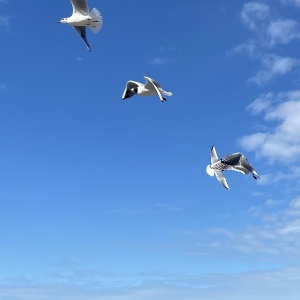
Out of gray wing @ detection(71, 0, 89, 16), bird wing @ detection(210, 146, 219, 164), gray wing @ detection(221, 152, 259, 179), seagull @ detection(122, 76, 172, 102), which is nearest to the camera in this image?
seagull @ detection(122, 76, 172, 102)

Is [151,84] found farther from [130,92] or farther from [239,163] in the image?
[239,163]

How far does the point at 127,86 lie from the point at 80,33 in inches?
174

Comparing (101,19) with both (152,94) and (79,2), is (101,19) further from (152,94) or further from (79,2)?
(152,94)

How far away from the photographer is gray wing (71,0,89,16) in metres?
32.9

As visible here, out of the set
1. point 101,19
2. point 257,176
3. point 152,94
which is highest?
point 101,19

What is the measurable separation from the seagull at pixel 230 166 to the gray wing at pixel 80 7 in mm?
11565

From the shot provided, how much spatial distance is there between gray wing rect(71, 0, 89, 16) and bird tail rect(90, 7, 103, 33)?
16.0 inches

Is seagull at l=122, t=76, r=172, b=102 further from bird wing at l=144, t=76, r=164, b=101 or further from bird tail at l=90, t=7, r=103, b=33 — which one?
bird tail at l=90, t=7, r=103, b=33

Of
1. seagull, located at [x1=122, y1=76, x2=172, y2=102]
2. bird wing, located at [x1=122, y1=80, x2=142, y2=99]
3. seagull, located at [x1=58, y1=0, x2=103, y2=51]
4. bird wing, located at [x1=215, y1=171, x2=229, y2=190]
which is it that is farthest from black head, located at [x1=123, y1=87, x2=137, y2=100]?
bird wing, located at [x1=215, y1=171, x2=229, y2=190]

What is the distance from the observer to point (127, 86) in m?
33.6

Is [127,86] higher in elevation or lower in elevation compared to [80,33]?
lower

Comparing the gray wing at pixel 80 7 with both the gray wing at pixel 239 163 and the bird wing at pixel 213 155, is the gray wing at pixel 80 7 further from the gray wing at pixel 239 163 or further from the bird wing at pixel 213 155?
the gray wing at pixel 239 163

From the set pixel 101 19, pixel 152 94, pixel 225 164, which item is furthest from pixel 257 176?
pixel 101 19

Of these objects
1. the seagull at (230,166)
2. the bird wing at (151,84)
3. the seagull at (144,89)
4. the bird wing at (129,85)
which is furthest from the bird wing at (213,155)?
the bird wing at (129,85)
